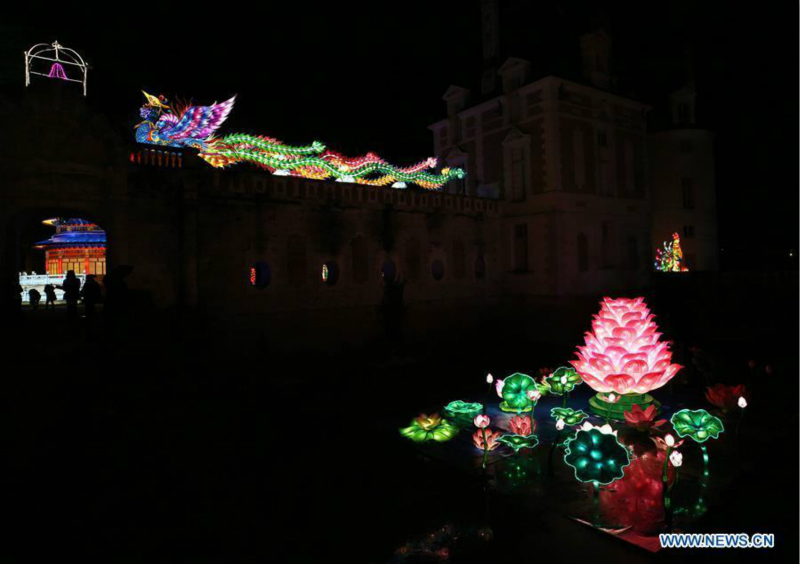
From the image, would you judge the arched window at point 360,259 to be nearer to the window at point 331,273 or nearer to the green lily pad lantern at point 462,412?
the window at point 331,273

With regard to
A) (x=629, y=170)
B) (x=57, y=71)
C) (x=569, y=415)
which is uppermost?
(x=57, y=71)

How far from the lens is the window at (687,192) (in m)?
27.9

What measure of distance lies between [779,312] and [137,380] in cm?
3100

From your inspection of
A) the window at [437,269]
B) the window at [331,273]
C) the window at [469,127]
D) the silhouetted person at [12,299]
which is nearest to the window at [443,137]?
the window at [469,127]

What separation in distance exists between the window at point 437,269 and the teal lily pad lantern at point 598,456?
1453 centimetres

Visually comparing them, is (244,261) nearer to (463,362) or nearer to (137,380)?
(137,380)

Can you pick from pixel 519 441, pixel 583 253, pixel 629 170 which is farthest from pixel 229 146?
pixel 629 170

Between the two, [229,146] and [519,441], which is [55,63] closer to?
[229,146]

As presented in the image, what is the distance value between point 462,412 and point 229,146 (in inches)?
424

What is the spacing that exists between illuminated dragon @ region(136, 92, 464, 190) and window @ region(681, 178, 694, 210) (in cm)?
2038

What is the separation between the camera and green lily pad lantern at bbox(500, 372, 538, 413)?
358 inches

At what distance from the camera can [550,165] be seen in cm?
2039

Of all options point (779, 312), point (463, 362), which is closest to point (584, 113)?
point (463, 362)

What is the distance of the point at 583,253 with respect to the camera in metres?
21.5
